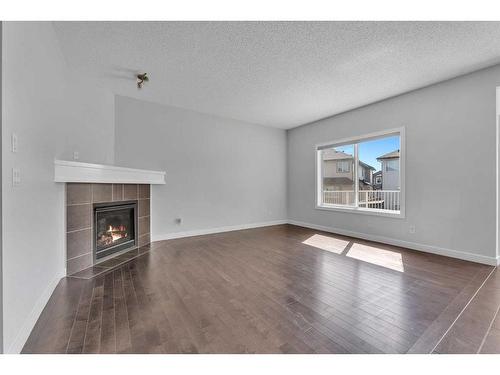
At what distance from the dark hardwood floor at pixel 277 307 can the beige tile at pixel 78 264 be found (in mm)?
285

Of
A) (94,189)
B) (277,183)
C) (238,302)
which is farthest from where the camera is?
(277,183)

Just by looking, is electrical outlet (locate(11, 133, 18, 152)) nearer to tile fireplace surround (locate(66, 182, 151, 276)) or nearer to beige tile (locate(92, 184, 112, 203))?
tile fireplace surround (locate(66, 182, 151, 276))

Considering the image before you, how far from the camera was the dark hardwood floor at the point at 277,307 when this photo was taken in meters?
1.40

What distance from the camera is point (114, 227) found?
330cm

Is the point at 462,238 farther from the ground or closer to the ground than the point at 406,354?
farther from the ground

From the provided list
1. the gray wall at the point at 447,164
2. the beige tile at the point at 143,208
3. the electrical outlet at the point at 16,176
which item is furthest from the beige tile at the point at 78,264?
the gray wall at the point at 447,164

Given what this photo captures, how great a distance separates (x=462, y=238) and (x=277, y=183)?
12.1 feet

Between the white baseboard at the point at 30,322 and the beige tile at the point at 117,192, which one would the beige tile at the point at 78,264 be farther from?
the beige tile at the point at 117,192

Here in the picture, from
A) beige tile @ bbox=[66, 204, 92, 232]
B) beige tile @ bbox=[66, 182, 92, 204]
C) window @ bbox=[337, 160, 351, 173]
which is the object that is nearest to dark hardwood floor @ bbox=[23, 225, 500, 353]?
beige tile @ bbox=[66, 204, 92, 232]

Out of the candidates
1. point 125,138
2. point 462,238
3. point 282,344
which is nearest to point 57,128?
point 125,138

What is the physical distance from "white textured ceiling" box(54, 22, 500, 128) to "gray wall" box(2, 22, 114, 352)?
53 cm

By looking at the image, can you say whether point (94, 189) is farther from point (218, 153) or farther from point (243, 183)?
point (243, 183)

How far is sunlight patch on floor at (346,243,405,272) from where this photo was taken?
2.82 meters

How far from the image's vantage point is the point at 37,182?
1761mm
